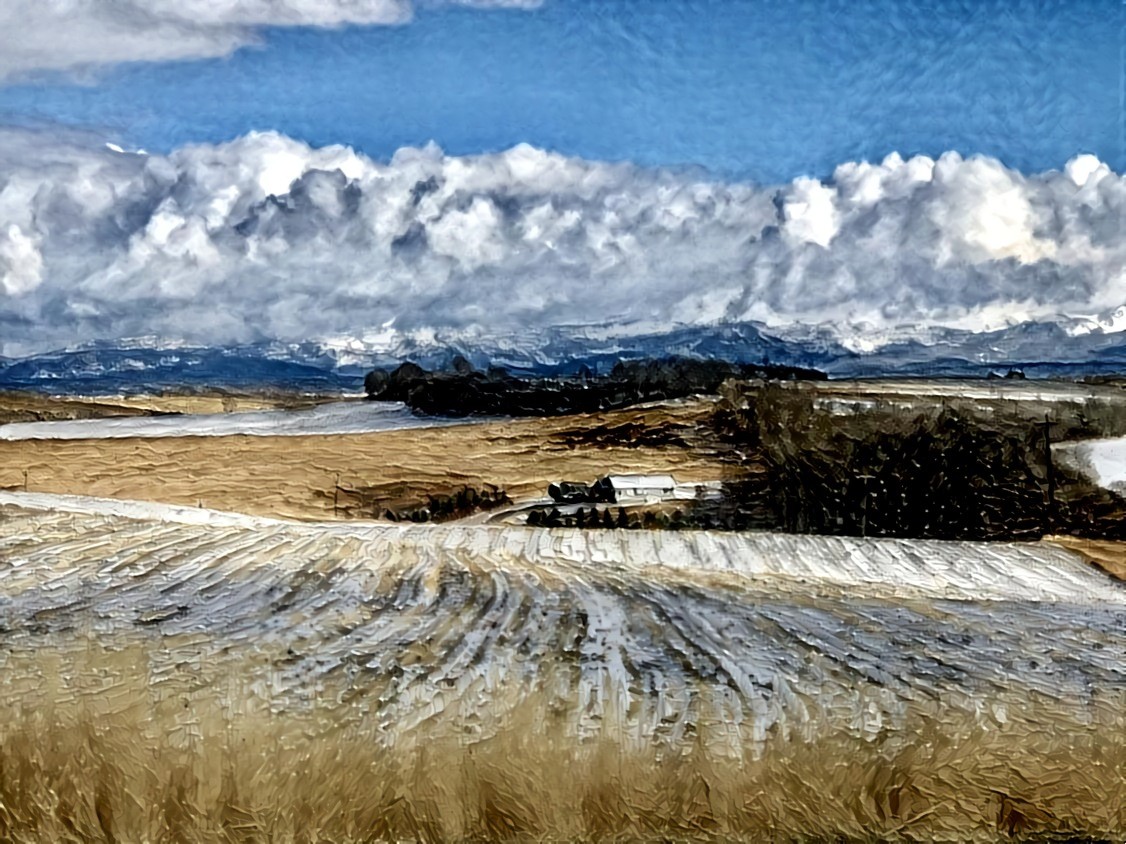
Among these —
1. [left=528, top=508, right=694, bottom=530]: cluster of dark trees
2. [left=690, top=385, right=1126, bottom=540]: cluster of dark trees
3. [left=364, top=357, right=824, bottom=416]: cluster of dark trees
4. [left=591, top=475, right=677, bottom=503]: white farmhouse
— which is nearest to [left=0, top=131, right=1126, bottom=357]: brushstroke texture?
[left=364, top=357, right=824, bottom=416]: cluster of dark trees

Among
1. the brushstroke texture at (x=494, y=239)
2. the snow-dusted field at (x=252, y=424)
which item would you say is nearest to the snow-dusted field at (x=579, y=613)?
the snow-dusted field at (x=252, y=424)

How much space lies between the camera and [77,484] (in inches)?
166

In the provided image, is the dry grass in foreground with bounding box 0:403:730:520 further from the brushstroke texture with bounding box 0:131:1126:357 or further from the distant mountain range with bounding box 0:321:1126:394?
the brushstroke texture with bounding box 0:131:1126:357

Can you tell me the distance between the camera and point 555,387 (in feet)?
14.6

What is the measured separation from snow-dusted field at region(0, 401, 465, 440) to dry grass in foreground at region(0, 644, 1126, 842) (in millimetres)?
985

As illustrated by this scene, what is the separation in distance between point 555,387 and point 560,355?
122mm

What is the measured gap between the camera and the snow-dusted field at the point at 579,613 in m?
3.72

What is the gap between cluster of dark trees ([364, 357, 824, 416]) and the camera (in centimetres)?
436

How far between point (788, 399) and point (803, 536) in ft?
1.70

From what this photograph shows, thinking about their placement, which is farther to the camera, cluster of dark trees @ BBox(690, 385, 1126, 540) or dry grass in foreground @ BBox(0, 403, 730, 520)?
cluster of dark trees @ BBox(690, 385, 1126, 540)

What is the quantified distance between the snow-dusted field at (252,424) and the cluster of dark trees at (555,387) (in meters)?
0.07

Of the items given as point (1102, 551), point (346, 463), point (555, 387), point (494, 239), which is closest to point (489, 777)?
point (346, 463)

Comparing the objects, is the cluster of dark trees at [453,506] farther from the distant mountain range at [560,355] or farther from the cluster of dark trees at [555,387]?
the distant mountain range at [560,355]

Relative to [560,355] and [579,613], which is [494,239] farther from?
[579,613]
